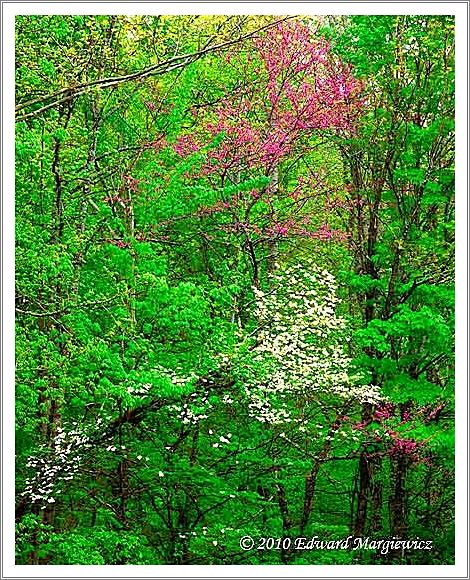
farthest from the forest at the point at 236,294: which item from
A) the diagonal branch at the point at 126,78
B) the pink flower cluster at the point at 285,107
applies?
the diagonal branch at the point at 126,78

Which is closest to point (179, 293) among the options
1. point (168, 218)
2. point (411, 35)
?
point (168, 218)

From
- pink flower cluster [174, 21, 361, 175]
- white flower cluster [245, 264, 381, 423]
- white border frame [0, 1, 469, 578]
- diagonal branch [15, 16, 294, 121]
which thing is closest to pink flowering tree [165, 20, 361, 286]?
pink flower cluster [174, 21, 361, 175]

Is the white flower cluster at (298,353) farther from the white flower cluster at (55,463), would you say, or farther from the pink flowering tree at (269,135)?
the white flower cluster at (55,463)

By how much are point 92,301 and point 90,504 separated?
1.63 meters

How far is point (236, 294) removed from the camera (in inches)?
221

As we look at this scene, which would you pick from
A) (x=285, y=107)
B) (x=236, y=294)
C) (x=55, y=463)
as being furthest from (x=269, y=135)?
(x=55, y=463)

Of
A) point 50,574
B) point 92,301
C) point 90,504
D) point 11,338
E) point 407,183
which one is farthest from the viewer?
point 407,183

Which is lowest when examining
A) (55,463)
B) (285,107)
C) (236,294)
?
(55,463)

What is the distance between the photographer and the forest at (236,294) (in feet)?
16.3

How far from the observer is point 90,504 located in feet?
17.9

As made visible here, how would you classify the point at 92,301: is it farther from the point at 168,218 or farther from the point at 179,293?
the point at 168,218

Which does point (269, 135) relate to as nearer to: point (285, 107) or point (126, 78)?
point (285, 107)

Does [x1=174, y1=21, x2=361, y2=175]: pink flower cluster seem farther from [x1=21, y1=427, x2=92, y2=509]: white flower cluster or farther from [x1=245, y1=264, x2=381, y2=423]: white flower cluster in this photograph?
[x1=21, y1=427, x2=92, y2=509]: white flower cluster

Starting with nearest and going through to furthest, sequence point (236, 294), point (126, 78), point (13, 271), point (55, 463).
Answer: point (126, 78) < point (13, 271) < point (55, 463) < point (236, 294)
